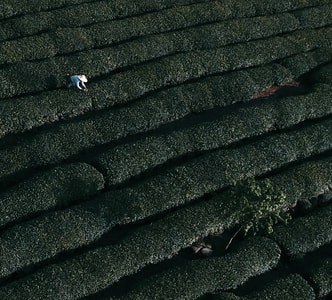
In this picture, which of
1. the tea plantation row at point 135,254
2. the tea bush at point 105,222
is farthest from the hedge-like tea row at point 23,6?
the tea plantation row at point 135,254

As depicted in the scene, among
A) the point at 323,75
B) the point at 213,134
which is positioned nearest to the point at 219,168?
the point at 213,134

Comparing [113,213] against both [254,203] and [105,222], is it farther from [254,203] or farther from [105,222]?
[254,203]

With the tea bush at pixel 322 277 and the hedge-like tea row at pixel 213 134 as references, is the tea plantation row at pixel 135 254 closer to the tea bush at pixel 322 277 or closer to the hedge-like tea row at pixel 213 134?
the tea bush at pixel 322 277

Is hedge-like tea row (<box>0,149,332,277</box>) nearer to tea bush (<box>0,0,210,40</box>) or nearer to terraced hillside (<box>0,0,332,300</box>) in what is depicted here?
terraced hillside (<box>0,0,332,300</box>)

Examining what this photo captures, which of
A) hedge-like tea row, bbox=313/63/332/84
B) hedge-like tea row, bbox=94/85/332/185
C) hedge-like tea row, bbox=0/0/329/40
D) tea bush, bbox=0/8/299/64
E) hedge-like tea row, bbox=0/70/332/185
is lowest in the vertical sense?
hedge-like tea row, bbox=94/85/332/185

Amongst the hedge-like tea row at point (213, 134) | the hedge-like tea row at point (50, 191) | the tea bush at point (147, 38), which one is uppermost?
the tea bush at point (147, 38)

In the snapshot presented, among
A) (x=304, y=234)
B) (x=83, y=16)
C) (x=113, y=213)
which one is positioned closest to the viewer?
(x=113, y=213)

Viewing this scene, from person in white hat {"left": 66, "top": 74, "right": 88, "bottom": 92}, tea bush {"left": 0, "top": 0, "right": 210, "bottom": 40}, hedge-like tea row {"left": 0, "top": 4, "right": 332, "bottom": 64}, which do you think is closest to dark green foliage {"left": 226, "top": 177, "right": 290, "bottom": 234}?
person in white hat {"left": 66, "top": 74, "right": 88, "bottom": 92}
